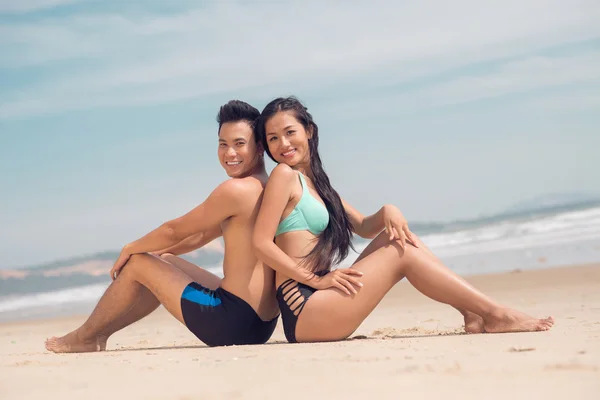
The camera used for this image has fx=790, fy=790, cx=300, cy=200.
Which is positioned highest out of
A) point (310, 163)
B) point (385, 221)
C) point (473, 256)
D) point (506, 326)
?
point (310, 163)

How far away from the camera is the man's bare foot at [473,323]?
186 inches

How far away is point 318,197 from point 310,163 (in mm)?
246

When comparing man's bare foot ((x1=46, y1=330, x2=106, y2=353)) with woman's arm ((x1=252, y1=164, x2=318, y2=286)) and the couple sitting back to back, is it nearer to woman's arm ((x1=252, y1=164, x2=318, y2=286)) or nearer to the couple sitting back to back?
the couple sitting back to back

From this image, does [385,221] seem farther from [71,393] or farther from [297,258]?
[71,393]

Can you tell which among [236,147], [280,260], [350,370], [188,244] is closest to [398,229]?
[280,260]

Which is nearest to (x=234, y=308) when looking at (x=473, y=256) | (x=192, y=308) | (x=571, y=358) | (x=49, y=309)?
(x=192, y=308)

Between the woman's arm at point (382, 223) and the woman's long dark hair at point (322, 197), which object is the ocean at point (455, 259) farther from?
the woman's long dark hair at point (322, 197)

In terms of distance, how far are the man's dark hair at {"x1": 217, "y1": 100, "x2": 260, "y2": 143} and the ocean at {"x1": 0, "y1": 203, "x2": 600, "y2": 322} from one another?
751 cm

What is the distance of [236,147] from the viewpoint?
4812mm

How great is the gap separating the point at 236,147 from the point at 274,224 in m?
0.64

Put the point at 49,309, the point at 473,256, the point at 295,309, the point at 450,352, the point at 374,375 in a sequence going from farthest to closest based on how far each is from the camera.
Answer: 1. the point at 473,256
2. the point at 49,309
3. the point at 295,309
4. the point at 450,352
5. the point at 374,375

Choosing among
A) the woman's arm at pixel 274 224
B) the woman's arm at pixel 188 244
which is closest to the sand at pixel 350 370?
the woman's arm at pixel 274 224

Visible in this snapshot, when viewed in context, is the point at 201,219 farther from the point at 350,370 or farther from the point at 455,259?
the point at 455,259

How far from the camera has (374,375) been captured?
10.7 ft
